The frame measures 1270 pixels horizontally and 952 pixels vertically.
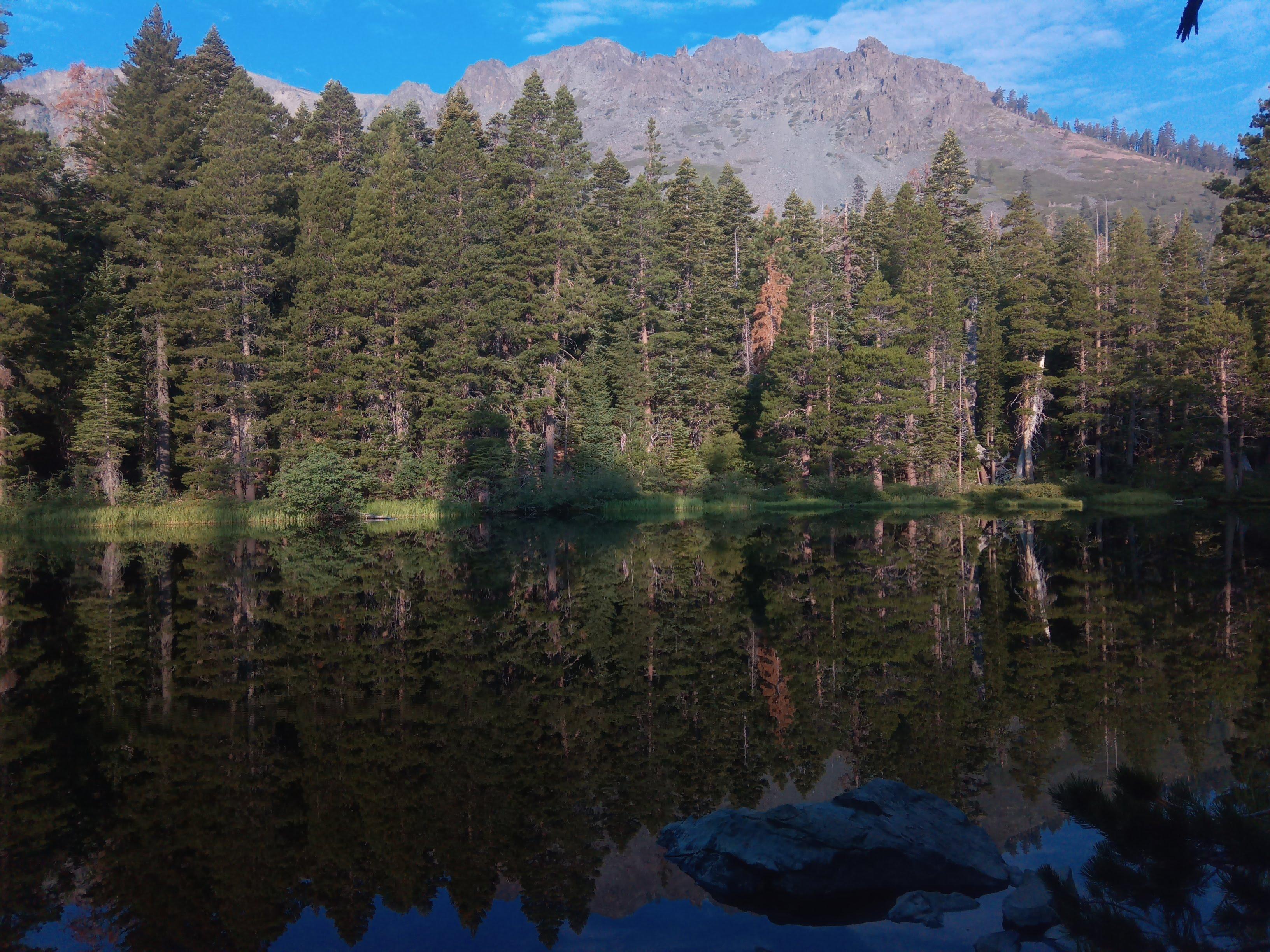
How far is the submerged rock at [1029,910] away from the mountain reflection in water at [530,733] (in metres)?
0.18

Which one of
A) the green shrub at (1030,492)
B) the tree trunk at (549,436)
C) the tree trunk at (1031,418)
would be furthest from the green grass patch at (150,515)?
the tree trunk at (1031,418)

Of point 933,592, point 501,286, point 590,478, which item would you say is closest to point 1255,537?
point 933,592

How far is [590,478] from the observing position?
40.7 meters

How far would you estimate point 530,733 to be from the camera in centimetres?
802

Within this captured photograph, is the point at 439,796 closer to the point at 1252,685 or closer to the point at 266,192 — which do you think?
the point at 1252,685

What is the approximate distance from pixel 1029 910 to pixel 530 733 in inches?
188

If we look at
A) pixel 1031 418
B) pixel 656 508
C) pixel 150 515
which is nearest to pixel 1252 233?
pixel 1031 418

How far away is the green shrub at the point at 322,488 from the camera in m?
35.1

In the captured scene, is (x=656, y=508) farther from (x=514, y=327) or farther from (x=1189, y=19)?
(x=1189, y=19)

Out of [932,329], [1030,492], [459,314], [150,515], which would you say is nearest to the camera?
[150,515]

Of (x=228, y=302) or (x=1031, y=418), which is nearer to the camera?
(x=228, y=302)

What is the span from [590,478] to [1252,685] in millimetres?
33006

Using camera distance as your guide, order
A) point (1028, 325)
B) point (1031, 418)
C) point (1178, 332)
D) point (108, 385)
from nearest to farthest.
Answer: point (108, 385), point (1178, 332), point (1028, 325), point (1031, 418)

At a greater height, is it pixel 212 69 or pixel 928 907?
pixel 212 69
